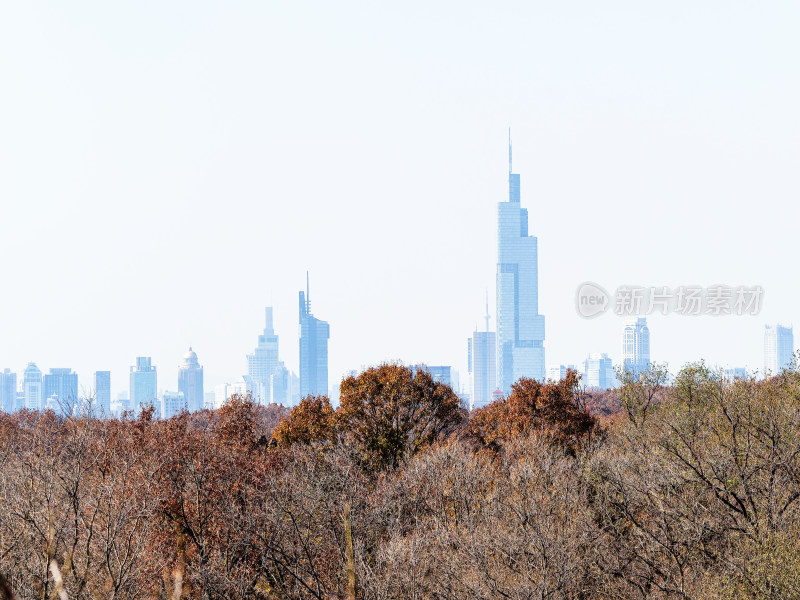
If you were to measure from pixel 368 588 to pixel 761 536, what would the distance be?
13999 millimetres

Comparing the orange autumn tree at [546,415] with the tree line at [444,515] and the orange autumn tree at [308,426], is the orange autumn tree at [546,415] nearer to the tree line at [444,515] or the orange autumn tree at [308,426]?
the tree line at [444,515]

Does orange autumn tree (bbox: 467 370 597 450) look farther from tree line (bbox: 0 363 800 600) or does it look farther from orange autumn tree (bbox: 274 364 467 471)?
tree line (bbox: 0 363 800 600)

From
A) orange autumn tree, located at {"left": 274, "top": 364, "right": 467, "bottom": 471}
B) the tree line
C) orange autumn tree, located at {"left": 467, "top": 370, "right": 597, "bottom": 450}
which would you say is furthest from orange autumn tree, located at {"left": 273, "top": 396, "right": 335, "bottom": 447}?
orange autumn tree, located at {"left": 467, "top": 370, "right": 597, "bottom": 450}

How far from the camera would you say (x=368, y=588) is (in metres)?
31.8

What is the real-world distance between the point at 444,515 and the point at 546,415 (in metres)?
20.4

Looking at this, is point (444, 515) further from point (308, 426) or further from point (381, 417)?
point (308, 426)

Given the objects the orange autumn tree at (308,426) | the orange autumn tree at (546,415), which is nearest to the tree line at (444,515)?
the orange autumn tree at (546,415)

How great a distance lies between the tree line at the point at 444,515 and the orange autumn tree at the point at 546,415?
6.02m

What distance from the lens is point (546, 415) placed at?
58.1 metres

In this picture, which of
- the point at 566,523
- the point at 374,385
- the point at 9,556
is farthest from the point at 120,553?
the point at 374,385

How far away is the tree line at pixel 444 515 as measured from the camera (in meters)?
29.0

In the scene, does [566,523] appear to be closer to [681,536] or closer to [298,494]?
[681,536]

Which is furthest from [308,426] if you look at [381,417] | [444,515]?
[444,515]

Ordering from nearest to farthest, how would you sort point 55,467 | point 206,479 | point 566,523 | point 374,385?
point 55,467, point 566,523, point 206,479, point 374,385
